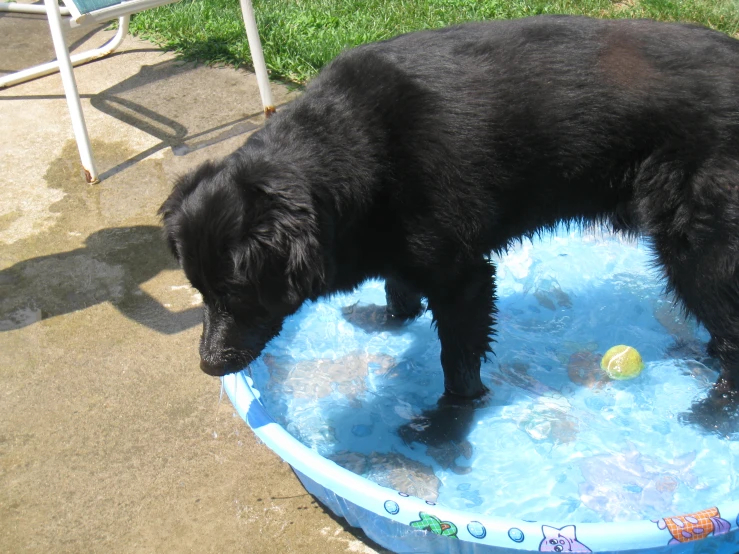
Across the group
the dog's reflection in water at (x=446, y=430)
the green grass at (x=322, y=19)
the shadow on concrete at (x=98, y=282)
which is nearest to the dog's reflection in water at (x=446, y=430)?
the dog's reflection in water at (x=446, y=430)

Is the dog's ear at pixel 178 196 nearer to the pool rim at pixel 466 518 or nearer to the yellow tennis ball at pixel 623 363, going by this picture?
the pool rim at pixel 466 518

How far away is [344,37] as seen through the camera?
5.21 meters

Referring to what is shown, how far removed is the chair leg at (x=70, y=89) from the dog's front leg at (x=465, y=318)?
2.53 m

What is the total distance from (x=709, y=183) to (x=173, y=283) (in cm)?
238

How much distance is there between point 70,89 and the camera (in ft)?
14.2

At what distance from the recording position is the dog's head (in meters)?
2.21

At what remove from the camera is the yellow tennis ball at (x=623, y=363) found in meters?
Result: 3.27

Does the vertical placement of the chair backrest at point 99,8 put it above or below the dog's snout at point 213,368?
above

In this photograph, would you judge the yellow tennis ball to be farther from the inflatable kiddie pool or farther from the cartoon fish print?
the cartoon fish print

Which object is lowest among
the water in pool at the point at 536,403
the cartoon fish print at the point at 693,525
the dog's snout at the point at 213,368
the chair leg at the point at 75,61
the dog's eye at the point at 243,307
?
the water in pool at the point at 536,403

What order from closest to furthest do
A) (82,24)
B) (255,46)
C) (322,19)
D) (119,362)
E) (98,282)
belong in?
(119,362), (98,282), (82,24), (255,46), (322,19)

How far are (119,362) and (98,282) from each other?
0.60 meters

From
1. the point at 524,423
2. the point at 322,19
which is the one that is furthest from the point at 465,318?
the point at 322,19

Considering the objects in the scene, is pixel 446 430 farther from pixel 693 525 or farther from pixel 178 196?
pixel 178 196
